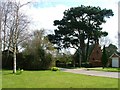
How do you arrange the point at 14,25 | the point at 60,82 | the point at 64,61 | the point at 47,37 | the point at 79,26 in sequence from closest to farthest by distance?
the point at 60,82 < the point at 14,25 < the point at 47,37 < the point at 79,26 < the point at 64,61

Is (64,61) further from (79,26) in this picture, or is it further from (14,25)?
(14,25)

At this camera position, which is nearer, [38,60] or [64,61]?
[38,60]

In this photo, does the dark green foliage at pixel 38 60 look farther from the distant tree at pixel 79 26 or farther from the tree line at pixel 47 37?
the distant tree at pixel 79 26

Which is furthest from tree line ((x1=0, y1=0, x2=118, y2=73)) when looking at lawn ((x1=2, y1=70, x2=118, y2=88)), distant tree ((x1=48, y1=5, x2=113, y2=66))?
lawn ((x1=2, y1=70, x2=118, y2=88))

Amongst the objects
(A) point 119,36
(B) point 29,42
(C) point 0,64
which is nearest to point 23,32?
(B) point 29,42

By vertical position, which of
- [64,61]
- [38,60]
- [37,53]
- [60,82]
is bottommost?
[64,61]

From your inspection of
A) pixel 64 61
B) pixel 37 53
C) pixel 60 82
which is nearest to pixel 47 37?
pixel 37 53

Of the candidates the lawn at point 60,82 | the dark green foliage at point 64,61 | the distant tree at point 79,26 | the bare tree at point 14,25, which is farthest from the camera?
the dark green foliage at point 64,61

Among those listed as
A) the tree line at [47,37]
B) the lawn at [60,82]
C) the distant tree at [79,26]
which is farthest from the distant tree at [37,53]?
the lawn at [60,82]

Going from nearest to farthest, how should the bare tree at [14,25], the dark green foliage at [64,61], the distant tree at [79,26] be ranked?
1. the bare tree at [14,25]
2. the distant tree at [79,26]
3. the dark green foliage at [64,61]

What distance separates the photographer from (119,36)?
61.1 m

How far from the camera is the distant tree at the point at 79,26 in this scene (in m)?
58.1

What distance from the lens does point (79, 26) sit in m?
58.5

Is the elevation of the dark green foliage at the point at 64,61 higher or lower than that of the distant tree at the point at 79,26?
lower
